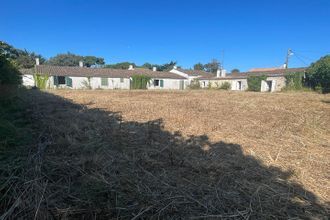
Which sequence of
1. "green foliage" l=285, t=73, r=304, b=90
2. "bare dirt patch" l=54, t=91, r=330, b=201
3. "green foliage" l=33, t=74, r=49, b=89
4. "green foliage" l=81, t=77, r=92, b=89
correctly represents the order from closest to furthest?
"bare dirt patch" l=54, t=91, r=330, b=201, "green foliage" l=285, t=73, r=304, b=90, "green foliage" l=33, t=74, r=49, b=89, "green foliage" l=81, t=77, r=92, b=89

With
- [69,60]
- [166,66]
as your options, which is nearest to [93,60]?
[69,60]

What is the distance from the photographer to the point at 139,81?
3400 centimetres

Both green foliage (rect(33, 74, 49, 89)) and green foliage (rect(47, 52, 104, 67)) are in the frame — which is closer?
green foliage (rect(33, 74, 49, 89))

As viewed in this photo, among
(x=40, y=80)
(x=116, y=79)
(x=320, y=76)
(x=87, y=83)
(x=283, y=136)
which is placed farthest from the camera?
(x=116, y=79)

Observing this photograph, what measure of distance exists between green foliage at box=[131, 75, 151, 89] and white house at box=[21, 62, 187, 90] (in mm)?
775

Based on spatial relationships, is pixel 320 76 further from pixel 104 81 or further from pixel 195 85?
pixel 104 81

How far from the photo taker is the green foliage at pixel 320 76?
20.6 metres

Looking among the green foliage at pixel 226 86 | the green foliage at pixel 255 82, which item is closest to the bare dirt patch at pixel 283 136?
the green foliage at pixel 255 82

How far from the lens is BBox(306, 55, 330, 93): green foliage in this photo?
20.6m

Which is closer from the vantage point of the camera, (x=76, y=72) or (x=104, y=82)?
(x=76, y=72)

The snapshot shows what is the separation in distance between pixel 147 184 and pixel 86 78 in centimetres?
3146

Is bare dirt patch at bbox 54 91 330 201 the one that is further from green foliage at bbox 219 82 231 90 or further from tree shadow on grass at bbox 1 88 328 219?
green foliage at bbox 219 82 231 90

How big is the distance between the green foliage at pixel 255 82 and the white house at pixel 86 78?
1288cm

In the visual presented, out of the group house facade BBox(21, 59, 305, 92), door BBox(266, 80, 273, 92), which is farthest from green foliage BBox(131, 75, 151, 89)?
door BBox(266, 80, 273, 92)
